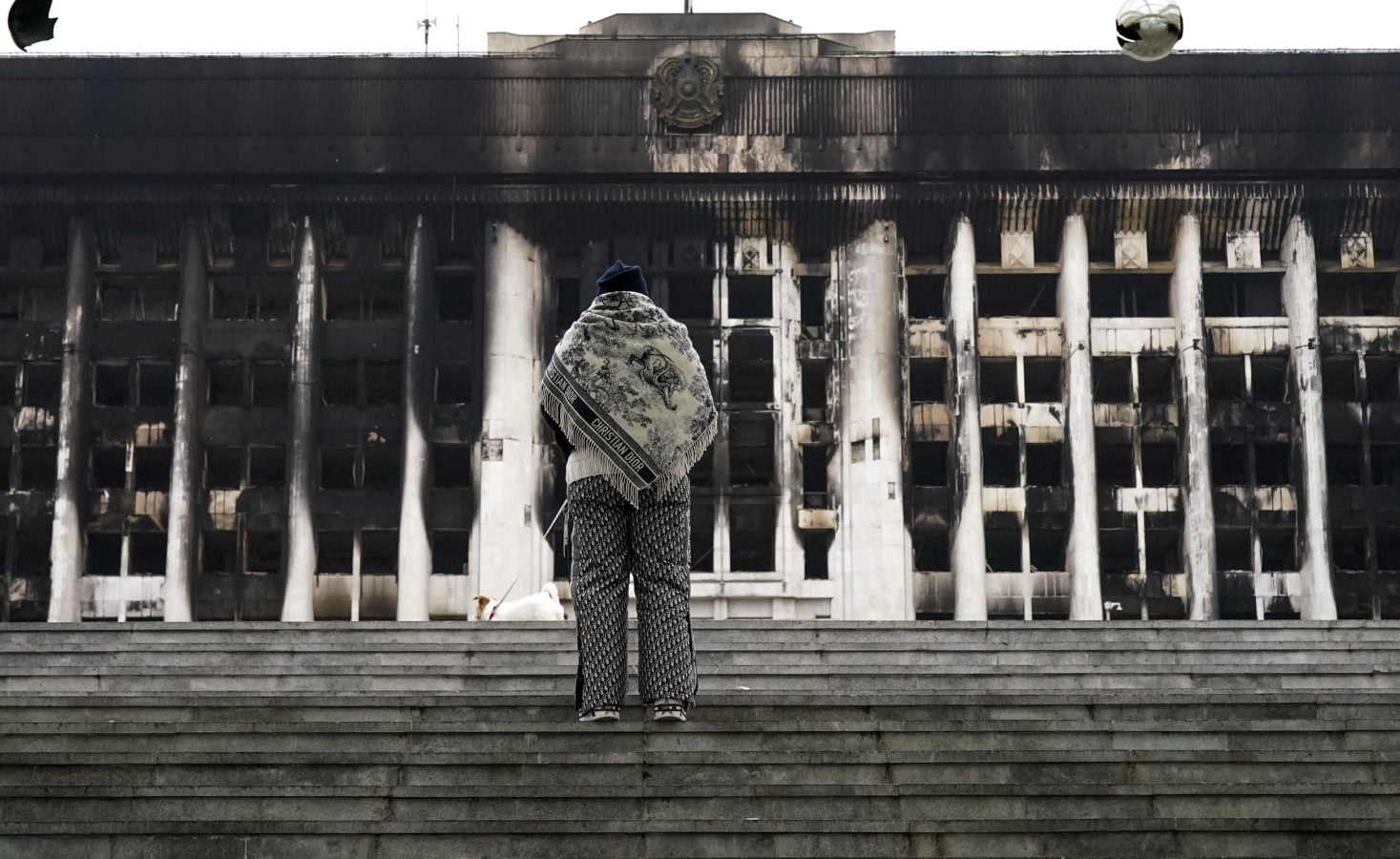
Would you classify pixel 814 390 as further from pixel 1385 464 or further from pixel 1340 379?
pixel 1385 464

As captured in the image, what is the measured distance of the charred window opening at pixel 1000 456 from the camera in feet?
181

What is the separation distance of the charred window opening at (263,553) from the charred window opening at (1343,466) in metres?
25.0

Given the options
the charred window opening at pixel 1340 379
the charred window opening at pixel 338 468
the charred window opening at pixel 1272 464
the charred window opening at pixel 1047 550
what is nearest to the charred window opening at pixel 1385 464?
the charred window opening at pixel 1340 379

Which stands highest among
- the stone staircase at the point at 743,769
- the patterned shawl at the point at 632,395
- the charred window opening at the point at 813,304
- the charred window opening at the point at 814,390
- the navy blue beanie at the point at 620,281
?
the charred window opening at the point at 813,304

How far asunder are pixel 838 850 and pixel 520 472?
43323 mm

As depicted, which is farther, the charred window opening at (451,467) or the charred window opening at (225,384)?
the charred window opening at (225,384)

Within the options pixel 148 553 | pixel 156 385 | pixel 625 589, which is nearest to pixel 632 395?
pixel 625 589

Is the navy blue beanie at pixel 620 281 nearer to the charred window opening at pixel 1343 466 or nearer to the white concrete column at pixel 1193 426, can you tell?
the white concrete column at pixel 1193 426

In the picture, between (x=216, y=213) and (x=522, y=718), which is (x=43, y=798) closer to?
(x=522, y=718)

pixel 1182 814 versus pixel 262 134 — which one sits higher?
pixel 262 134

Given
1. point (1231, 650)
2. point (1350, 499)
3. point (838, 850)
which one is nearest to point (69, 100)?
point (1350, 499)

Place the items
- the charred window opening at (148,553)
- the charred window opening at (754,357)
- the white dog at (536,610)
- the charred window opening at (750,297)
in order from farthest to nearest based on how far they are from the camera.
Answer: the charred window opening at (750,297) → the charred window opening at (754,357) → the charred window opening at (148,553) → the white dog at (536,610)

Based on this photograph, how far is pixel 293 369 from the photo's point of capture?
180 ft

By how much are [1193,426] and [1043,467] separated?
391 centimetres
